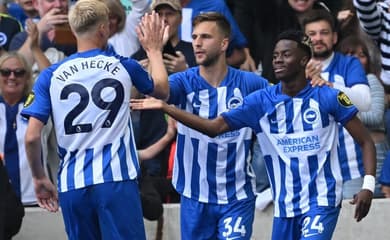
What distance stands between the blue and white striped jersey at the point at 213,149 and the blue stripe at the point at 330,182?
3.07 feet

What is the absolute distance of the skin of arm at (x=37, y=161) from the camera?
8.92 metres

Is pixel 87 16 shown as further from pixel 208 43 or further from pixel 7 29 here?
pixel 7 29

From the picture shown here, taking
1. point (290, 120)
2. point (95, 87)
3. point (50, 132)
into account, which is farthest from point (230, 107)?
point (50, 132)

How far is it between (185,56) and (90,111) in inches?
133

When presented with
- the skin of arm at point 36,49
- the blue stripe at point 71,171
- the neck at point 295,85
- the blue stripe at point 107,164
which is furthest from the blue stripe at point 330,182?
the skin of arm at point 36,49

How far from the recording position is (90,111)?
8.89 meters

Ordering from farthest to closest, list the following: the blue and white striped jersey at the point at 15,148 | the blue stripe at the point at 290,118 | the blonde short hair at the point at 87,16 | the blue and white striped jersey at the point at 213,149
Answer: the blue and white striped jersey at the point at 15,148 < the blue and white striped jersey at the point at 213,149 < the blue stripe at the point at 290,118 < the blonde short hair at the point at 87,16

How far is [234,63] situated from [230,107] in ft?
9.50

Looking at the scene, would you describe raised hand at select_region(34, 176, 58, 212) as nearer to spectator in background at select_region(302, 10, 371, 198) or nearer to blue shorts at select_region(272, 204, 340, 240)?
blue shorts at select_region(272, 204, 340, 240)

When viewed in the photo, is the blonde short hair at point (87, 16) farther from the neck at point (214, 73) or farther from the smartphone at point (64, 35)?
the smartphone at point (64, 35)

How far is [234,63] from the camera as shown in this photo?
506 inches

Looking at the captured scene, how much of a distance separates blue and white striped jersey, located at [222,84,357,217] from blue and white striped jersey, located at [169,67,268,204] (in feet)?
2.12

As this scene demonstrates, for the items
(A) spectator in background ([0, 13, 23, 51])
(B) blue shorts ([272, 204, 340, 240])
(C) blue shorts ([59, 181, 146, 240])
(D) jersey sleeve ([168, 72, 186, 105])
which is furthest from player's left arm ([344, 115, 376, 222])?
(A) spectator in background ([0, 13, 23, 51])

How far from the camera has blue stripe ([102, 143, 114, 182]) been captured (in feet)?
29.3
